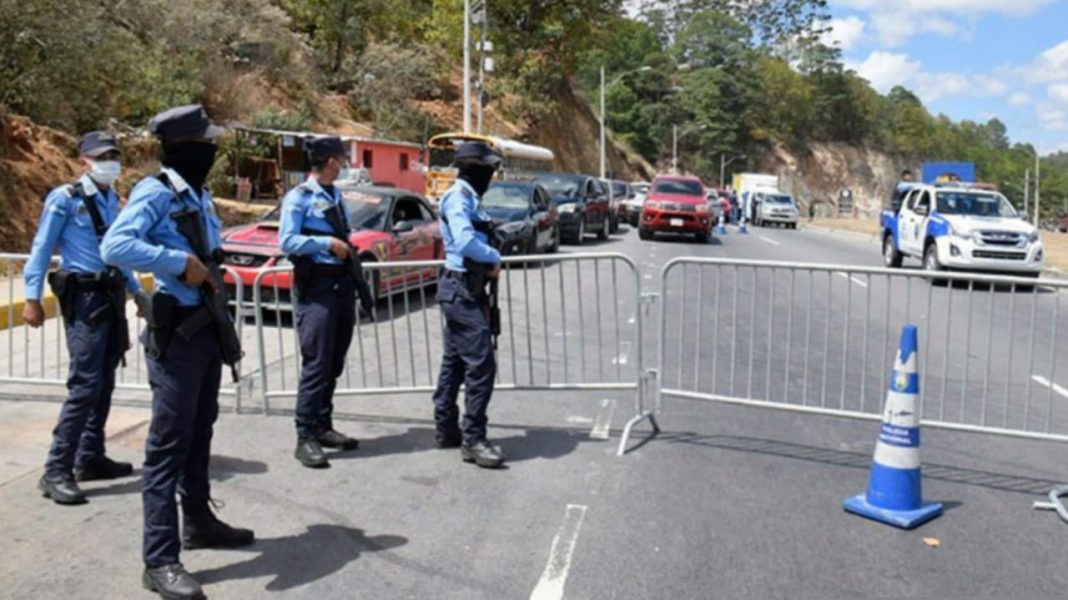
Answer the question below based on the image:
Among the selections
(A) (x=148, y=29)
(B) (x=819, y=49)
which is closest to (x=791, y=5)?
(B) (x=819, y=49)

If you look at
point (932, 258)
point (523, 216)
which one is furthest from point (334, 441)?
point (932, 258)

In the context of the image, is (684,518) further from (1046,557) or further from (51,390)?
(51,390)

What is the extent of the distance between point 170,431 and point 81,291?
1.54 metres

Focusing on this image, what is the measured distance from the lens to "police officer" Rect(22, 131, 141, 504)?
511 centimetres

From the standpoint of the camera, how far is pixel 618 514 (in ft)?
16.5

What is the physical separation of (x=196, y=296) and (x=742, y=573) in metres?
2.72

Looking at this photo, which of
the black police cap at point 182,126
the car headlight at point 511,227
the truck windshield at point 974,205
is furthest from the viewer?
the truck windshield at point 974,205

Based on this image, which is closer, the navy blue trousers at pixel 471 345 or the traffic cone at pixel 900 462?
the traffic cone at pixel 900 462

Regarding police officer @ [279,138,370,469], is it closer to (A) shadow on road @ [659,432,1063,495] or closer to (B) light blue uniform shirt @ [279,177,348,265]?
(B) light blue uniform shirt @ [279,177,348,265]

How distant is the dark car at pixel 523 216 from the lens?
55.0ft

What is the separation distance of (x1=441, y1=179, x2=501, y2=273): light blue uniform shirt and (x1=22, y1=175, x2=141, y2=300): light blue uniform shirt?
1.81 m

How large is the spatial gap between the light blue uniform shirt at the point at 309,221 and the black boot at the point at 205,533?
1.70 meters

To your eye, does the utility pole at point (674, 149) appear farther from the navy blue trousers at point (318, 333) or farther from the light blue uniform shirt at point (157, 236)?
the light blue uniform shirt at point (157, 236)

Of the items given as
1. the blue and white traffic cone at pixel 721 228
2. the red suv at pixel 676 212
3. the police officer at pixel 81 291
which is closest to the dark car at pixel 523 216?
the red suv at pixel 676 212
